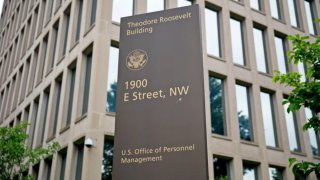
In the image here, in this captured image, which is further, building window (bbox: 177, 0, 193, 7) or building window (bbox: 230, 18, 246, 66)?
building window (bbox: 230, 18, 246, 66)

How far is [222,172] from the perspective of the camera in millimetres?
19562

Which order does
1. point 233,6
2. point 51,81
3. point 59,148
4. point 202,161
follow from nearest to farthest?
point 202,161
point 59,148
point 51,81
point 233,6

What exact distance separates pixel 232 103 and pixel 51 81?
10.1 m

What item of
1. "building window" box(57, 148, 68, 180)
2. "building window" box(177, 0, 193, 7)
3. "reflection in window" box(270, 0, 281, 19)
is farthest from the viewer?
"reflection in window" box(270, 0, 281, 19)

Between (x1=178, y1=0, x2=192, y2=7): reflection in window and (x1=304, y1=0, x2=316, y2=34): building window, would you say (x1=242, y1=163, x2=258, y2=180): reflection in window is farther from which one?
(x1=304, y1=0, x2=316, y2=34): building window

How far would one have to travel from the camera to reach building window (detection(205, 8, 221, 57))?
22.5 m

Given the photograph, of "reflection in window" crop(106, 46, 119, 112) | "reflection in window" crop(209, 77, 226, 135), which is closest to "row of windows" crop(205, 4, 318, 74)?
"reflection in window" crop(209, 77, 226, 135)

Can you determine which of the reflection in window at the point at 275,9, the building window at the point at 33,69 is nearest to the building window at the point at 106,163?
the building window at the point at 33,69

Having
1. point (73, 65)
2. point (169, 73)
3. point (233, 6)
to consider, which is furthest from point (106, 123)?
point (233, 6)

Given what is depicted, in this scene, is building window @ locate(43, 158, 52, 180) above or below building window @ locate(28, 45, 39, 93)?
below

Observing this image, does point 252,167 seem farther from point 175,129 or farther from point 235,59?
point 175,129

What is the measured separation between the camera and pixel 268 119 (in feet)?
74.3

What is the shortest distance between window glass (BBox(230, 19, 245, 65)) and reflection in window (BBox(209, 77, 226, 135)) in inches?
88.1

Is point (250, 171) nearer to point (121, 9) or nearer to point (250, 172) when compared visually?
point (250, 172)
